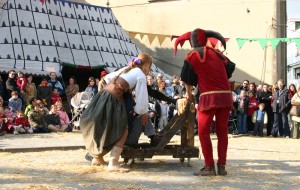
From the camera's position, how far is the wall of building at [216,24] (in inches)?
893

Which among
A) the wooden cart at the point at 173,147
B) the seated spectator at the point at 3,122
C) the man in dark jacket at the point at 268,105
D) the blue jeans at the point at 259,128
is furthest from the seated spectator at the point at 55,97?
the wooden cart at the point at 173,147

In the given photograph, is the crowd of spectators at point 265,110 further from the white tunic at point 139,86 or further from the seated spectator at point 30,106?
the white tunic at point 139,86

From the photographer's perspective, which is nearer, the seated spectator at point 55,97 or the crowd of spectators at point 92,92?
the crowd of spectators at point 92,92

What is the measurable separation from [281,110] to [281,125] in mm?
543

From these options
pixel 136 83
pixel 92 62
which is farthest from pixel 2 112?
pixel 136 83

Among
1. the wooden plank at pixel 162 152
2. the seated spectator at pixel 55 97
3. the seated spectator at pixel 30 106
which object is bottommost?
the wooden plank at pixel 162 152

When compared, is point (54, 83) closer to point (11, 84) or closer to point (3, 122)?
point (11, 84)

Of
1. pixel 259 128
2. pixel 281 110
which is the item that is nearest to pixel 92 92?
pixel 259 128

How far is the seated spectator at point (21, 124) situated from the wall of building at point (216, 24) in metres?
12.3

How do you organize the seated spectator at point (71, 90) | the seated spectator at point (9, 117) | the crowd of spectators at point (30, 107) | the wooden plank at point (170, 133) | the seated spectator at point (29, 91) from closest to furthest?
the wooden plank at point (170, 133), the seated spectator at point (9, 117), the crowd of spectators at point (30, 107), the seated spectator at point (29, 91), the seated spectator at point (71, 90)

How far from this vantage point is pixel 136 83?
6.57 meters

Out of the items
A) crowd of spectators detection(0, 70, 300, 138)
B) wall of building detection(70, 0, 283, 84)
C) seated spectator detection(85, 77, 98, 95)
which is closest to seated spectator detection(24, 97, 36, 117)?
crowd of spectators detection(0, 70, 300, 138)

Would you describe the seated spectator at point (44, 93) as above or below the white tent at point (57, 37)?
below

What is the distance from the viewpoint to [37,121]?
43.3ft
